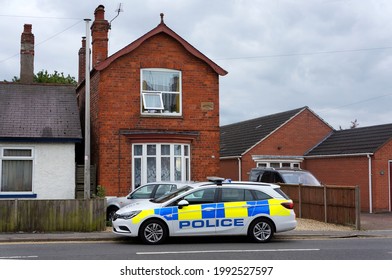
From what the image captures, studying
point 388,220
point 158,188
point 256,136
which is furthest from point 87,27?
point 256,136

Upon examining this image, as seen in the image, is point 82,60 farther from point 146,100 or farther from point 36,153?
point 36,153

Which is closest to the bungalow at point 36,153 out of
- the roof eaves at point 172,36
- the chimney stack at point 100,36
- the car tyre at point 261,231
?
the roof eaves at point 172,36

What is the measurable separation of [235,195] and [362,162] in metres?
14.1

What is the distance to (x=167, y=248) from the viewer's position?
505 inches

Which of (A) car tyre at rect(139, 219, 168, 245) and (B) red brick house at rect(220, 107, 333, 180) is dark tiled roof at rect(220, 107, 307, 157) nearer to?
(B) red brick house at rect(220, 107, 333, 180)

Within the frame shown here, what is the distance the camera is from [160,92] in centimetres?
2128

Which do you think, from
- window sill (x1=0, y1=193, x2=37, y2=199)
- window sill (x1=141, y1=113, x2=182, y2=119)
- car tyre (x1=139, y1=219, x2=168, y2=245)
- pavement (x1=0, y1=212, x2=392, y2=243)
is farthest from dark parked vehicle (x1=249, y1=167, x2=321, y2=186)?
car tyre (x1=139, y1=219, x2=168, y2=245)

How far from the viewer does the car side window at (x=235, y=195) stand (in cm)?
1423

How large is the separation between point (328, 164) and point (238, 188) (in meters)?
16.1

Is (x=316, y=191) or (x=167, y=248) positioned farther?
(x=316, y=191)

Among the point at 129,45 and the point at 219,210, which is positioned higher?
the point at 129,45

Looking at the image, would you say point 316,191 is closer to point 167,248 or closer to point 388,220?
point 388,220

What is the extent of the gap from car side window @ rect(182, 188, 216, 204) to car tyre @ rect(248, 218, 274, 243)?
4.31 feet

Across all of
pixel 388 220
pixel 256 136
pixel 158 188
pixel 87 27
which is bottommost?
pixel 388 220
